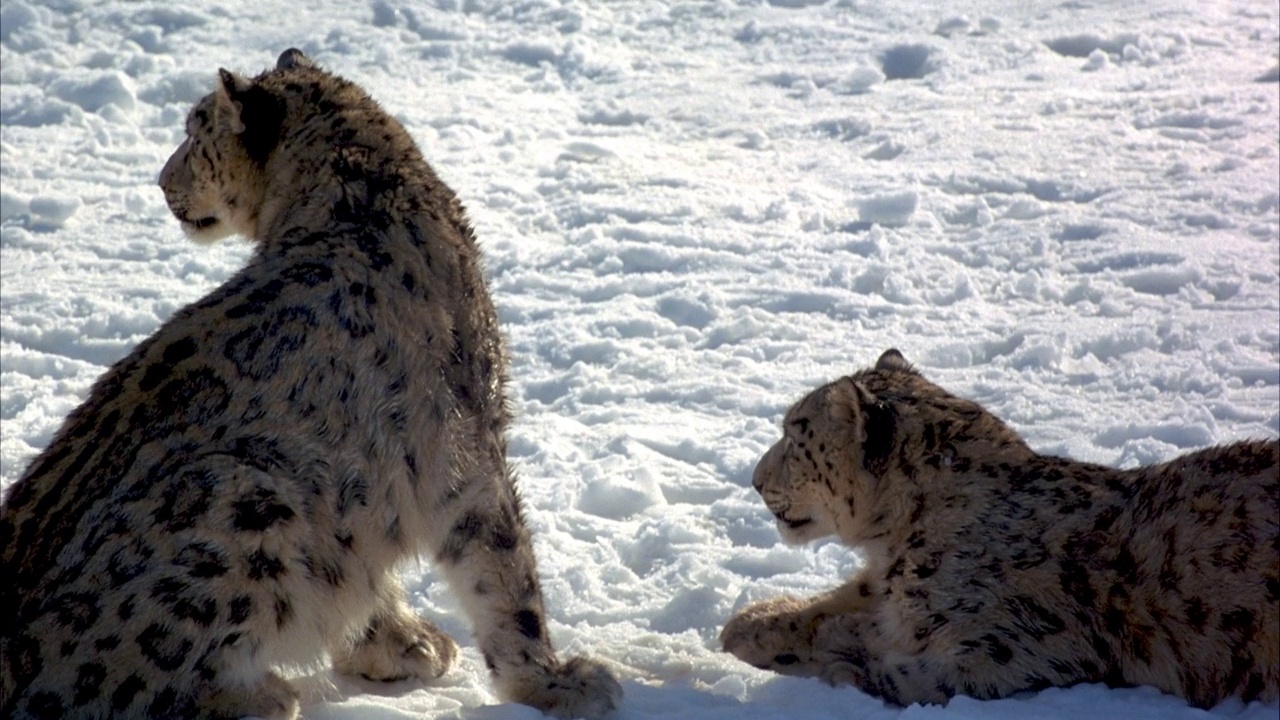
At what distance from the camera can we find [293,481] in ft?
16.8

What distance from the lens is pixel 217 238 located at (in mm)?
6738

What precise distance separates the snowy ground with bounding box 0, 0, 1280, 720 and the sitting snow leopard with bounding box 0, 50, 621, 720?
46cm

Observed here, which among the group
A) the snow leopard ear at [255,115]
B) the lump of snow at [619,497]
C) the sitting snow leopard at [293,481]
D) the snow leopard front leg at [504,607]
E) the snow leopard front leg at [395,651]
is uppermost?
the snow leopard ear at [255,115]

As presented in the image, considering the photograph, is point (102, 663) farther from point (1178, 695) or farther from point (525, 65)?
point (525, 65)

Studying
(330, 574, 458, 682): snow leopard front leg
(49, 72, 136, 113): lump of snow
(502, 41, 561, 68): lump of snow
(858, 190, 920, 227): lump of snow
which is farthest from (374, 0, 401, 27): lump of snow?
(330, 574, 458, 682): snow leopard front leg

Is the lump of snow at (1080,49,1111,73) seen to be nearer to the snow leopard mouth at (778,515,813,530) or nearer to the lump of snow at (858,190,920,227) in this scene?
the lump of snow at (858,190,920,227)

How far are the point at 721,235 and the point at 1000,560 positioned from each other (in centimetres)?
583

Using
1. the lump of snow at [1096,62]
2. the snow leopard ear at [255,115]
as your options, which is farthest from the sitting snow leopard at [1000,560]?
the lump of snow at [1096,62]

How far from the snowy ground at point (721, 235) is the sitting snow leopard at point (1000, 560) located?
16 cm

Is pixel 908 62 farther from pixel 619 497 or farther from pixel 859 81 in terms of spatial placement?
pixel 619 497

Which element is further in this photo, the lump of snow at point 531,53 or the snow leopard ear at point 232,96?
the lump of snow at point 531,53

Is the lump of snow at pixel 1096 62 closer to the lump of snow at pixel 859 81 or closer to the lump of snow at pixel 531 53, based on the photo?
the lump of snow at pixel 859 81

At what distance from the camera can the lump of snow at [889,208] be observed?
37.0 ft

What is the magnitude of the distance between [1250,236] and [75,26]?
10.3 meters
